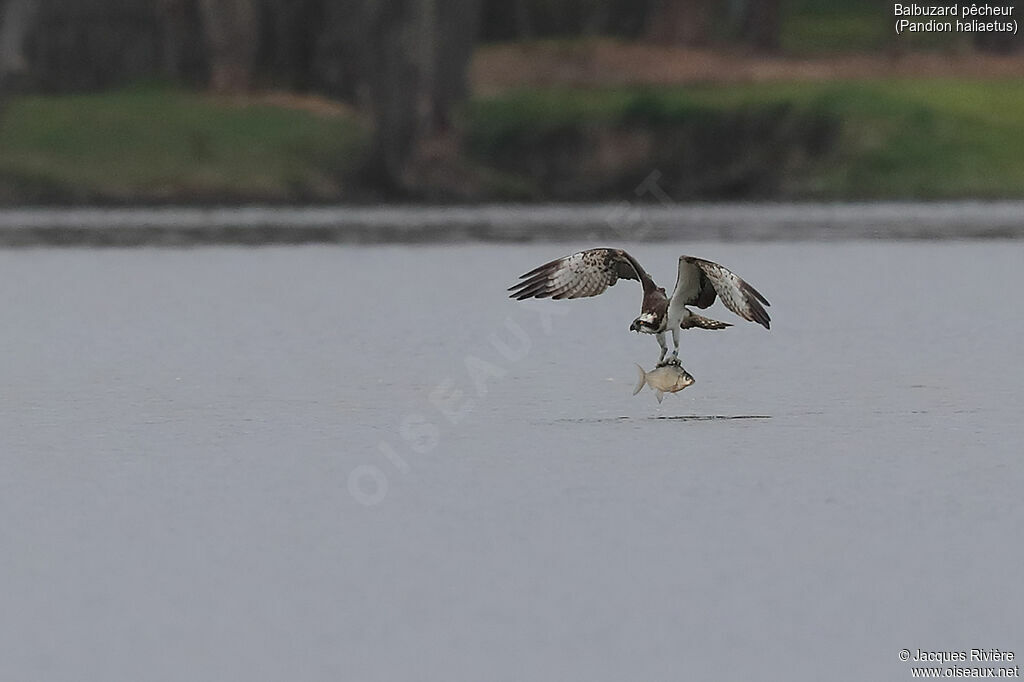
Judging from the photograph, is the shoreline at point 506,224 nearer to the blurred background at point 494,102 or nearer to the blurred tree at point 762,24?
the blurred background at point 494,102

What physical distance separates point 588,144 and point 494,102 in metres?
1.78

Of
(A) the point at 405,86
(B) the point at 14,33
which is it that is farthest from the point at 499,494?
(B) the point at 14,33

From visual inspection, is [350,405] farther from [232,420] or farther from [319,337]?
[319,337]

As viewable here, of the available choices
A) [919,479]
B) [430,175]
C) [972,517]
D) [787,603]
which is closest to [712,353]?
[919,479]

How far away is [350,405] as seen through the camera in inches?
505

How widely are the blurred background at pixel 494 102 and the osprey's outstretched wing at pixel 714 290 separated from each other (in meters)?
23.0

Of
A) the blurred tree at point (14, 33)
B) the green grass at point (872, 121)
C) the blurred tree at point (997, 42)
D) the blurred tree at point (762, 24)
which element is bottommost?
the green grass at point (872, 121)

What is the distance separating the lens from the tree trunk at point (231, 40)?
3906cm

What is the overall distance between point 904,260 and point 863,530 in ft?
46.4

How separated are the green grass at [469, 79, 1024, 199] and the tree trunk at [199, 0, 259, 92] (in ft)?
15.3

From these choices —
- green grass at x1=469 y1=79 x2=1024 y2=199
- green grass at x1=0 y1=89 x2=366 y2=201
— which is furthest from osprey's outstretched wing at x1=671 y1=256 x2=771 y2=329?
green grass at x1=0 y1=89 x2=366 y2=201
